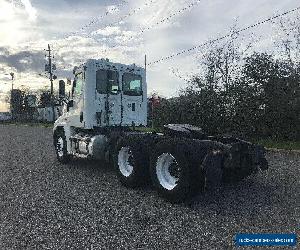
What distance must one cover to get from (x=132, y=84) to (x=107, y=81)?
0.90 meters

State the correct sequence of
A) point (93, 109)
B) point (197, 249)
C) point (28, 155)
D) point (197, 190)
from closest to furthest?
point (197, 249) → point (197, 190) → point (93, 109) → point (28, 155)

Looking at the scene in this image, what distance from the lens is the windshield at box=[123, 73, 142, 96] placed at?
10.7 metres

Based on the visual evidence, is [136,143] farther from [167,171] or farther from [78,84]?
[78,84]

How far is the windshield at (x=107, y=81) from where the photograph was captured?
10156 mm

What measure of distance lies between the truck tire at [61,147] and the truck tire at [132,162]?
3431 mm

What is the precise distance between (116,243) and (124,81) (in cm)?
627

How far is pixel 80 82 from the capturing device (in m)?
10.3

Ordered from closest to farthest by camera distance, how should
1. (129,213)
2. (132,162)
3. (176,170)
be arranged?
1. (129,213)
2. (176,170)
3. (132,162)

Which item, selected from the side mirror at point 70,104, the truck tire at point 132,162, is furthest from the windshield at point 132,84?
the truck tire at point 132,162

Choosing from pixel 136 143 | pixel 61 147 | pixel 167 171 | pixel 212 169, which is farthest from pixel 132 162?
pixel 61 147

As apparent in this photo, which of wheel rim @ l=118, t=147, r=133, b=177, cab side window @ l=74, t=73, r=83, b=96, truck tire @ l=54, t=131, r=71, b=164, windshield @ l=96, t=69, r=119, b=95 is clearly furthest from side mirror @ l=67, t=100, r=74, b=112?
wheel rim @ l=118, t=147, r=133, b=177

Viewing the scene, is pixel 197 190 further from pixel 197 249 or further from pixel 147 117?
pixel 147 117

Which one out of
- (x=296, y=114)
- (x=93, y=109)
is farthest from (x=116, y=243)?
(x=296, y=114)

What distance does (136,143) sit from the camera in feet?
26.8
